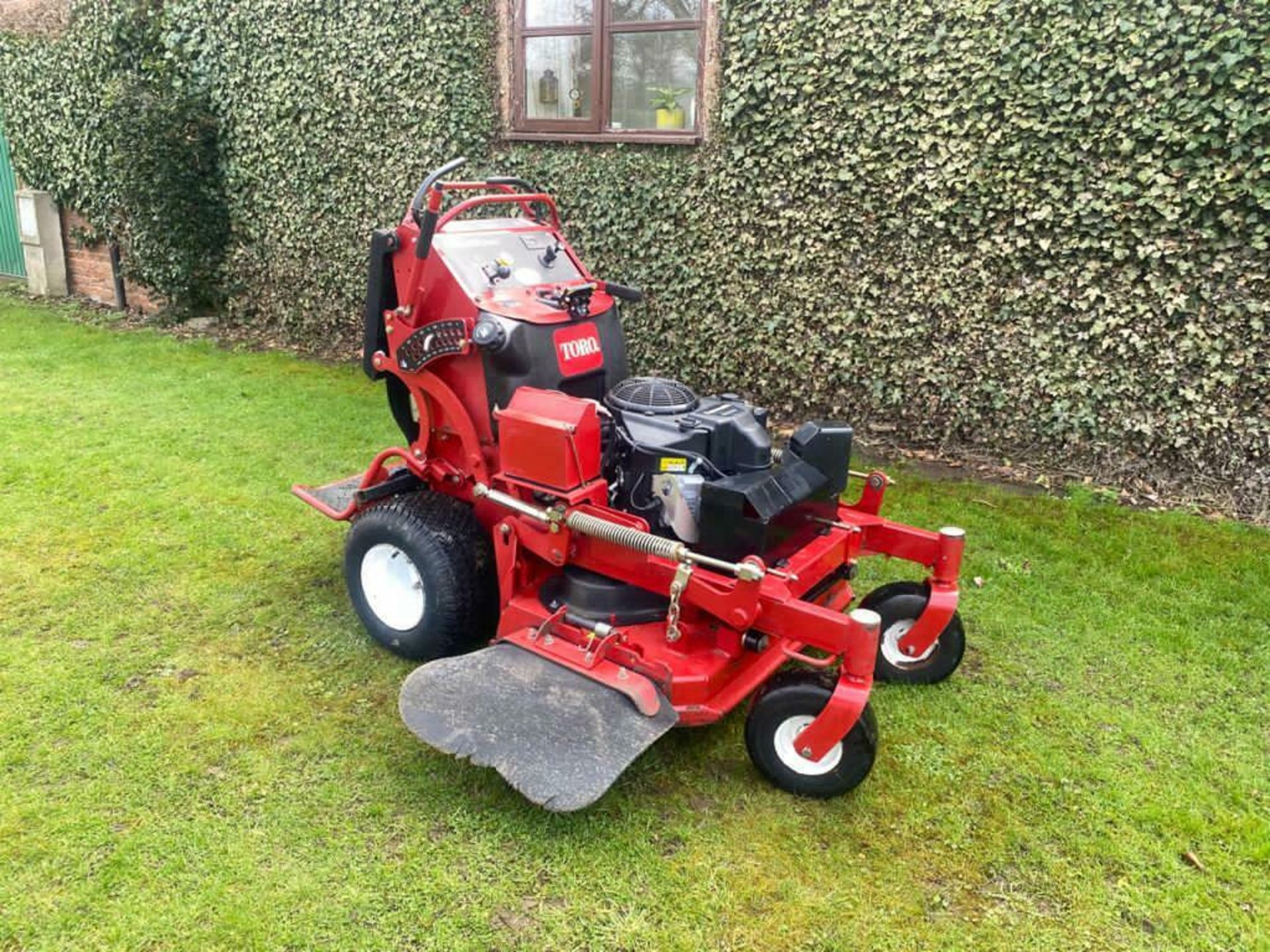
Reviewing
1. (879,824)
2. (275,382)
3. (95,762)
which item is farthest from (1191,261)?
(275,382)

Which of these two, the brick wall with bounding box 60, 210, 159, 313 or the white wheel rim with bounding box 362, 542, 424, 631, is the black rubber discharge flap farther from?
the brick wall with bounding box 60, 210, 159, 313

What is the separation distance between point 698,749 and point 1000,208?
3.63m

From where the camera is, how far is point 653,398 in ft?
11.3

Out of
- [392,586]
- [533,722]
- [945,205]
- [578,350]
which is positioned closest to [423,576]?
[392,586]

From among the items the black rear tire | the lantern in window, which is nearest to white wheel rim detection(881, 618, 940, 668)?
the black rear tire

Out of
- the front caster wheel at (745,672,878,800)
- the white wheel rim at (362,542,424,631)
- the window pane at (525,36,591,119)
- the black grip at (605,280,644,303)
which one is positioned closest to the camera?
the front caster wheel at (745,672,878,800)

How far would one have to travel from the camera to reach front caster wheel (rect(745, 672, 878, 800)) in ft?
9.28

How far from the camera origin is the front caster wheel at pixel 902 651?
3.54 m

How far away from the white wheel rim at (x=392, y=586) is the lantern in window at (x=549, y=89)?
4.28 m

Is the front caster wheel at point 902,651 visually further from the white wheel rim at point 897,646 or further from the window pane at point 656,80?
the window pane at point 656,80

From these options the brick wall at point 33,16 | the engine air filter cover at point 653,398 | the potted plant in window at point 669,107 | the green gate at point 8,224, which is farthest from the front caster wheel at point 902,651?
the green gate at point 8,224

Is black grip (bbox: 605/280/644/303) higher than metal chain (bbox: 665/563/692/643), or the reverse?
black grip (bbox: 605/280/644/303)

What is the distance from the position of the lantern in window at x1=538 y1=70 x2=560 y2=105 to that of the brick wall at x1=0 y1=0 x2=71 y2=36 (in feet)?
17.2

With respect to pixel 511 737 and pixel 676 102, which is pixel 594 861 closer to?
pixel 511 737
